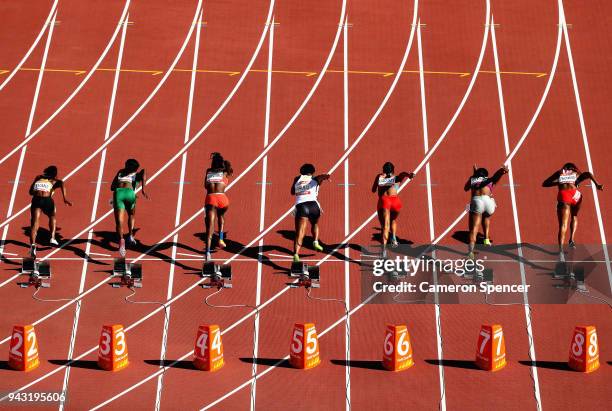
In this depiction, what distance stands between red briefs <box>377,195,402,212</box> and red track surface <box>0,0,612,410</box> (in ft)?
3.29

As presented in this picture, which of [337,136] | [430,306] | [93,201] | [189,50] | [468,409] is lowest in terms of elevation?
[468,409]

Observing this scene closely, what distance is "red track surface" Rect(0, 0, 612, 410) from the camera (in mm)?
18078

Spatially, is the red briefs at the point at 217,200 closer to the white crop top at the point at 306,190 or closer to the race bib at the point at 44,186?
the white crop top at the point at 306,190

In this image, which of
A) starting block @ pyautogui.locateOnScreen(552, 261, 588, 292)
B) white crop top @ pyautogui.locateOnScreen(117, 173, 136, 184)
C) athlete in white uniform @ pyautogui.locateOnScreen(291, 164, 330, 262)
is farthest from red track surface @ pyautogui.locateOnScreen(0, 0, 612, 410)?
white crop top @ pyautogui.locateOnScreen(117, 173, 136, 184)

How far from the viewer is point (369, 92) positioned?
26328 mm

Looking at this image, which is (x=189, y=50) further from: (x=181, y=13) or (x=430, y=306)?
(x=430, y=306)

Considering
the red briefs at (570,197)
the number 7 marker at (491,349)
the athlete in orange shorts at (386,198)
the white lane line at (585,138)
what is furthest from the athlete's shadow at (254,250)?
the white lane line at (585,138)

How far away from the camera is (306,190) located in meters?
20.9

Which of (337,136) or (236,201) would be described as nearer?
(236,201)

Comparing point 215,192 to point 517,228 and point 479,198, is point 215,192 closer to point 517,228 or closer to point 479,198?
point 479,198

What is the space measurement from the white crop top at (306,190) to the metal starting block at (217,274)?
1.67 m

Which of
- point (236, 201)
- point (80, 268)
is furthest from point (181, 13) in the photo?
point (80, 268)

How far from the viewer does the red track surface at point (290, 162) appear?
1808 cm

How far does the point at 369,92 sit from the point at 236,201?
187 inches
